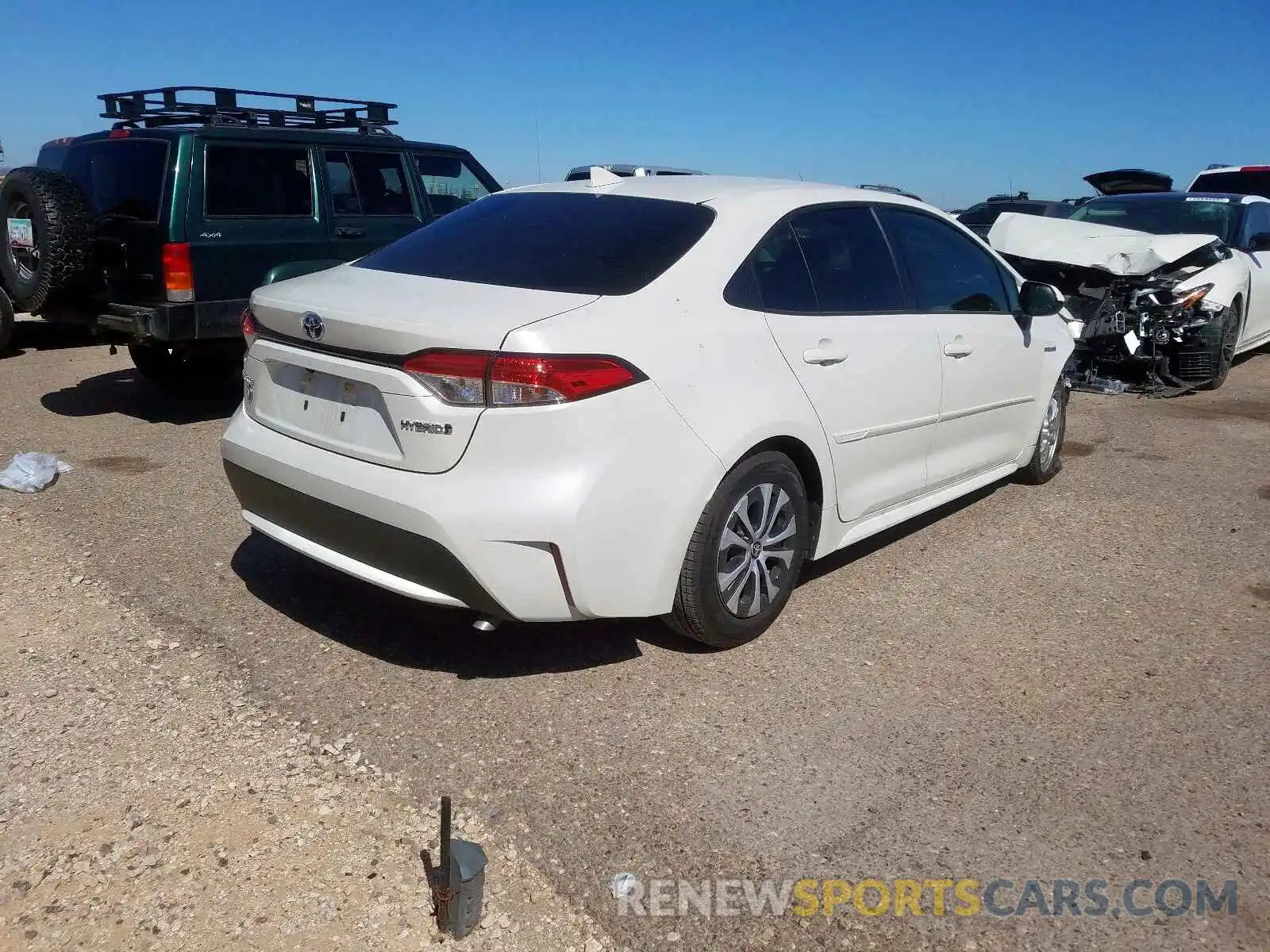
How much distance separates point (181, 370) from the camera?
314 inches

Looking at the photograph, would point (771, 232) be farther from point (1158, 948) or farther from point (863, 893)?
point (1158, 948)

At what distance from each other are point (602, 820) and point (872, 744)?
908mm

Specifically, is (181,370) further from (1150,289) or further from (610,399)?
(1150,289)

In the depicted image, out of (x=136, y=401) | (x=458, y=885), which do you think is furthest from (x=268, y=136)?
(x=458, y=885)

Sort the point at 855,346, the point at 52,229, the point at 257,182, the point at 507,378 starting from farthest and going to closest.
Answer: the point at 257,182 → the point at 52,229 → the point at 855,346 → the point at 507,378

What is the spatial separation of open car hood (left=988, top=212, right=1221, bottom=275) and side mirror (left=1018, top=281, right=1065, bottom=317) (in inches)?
135

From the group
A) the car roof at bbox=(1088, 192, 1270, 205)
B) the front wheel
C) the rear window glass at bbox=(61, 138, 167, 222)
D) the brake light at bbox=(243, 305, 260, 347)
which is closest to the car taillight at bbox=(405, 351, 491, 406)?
the brake light at bbox=(243, 305, 260, 347)

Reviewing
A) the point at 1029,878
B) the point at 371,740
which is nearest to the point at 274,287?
the point at 371,740

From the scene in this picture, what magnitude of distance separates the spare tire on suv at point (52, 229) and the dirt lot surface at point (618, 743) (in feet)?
6.89

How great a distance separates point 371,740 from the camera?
3145mm

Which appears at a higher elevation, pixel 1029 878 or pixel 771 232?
pixel 771 232

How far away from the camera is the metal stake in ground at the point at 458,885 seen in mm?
2303

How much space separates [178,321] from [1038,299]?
4.88 metres

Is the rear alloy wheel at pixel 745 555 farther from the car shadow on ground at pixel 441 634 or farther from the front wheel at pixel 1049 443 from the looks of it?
the front wheel at pixel 1049 443
